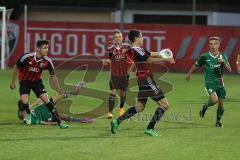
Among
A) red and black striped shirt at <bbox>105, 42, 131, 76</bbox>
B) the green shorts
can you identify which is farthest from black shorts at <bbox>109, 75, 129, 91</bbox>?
the green shorts

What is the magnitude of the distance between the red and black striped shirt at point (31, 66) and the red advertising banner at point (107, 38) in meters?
21.2

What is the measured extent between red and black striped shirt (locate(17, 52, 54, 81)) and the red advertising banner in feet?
69.4

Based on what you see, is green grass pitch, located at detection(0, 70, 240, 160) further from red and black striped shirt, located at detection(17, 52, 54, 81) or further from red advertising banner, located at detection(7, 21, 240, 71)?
red advertising banner, located at detection(7, 21, 240, 71)

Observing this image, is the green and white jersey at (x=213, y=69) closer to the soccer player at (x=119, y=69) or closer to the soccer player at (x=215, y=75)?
the soccer player at (x=215, y=75)

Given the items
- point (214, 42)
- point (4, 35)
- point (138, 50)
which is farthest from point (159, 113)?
point (4, 35)

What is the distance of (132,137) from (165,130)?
52.8 inches

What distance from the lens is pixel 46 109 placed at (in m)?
14.8

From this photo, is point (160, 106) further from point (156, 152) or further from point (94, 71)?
point (94, 71)

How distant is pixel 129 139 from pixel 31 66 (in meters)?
2.88

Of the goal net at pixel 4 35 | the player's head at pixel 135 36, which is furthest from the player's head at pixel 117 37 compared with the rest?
the goal net at pixel 4 35

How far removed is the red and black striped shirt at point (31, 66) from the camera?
14.0 m

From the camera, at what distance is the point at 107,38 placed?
35.4 meters

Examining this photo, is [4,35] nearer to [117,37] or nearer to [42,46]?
[117,37]

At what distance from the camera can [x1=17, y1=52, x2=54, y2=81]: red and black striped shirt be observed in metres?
14.0
